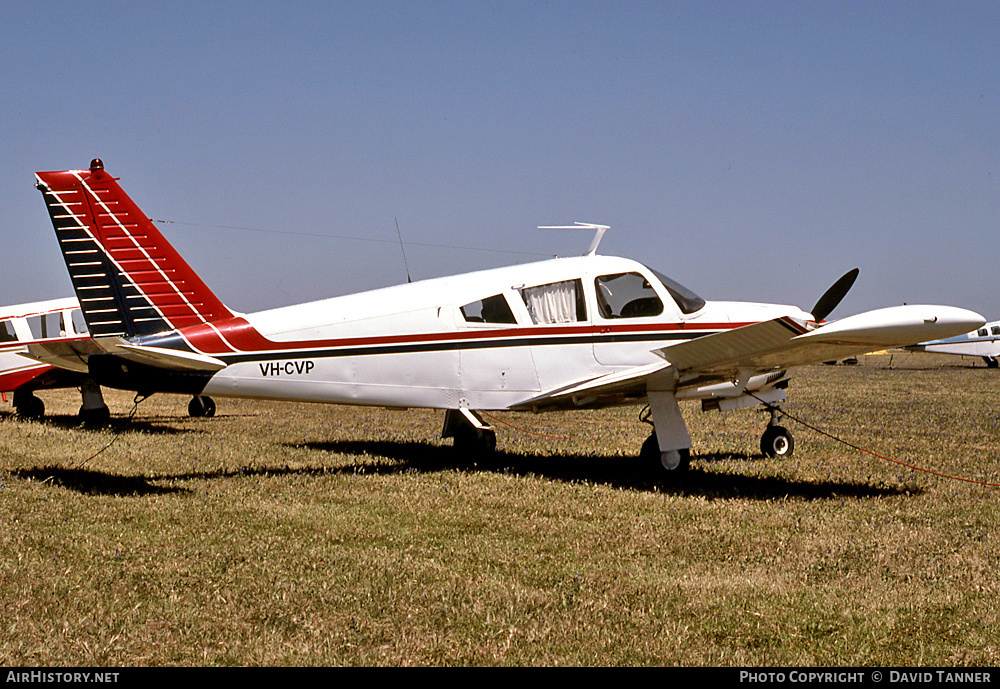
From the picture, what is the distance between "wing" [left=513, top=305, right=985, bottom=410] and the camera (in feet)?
25.1

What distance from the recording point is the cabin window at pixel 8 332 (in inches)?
741

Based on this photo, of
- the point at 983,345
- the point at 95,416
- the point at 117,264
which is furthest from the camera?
the point at 983,345

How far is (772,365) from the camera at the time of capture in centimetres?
944

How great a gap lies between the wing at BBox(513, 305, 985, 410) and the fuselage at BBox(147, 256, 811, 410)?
0.39m

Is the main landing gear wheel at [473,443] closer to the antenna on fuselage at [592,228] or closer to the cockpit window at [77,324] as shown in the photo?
the antenna on fuselage at [592,228]

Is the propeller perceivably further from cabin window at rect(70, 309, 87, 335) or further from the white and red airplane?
cabin window at rect(70, 309, 87, 335)

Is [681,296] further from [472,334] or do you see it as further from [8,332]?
[8,332]

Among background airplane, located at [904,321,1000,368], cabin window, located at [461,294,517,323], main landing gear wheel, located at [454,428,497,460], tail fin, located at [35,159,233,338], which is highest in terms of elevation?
tail fin, located at [35,159,233,338]

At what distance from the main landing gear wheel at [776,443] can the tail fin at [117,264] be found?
7002 millimetres

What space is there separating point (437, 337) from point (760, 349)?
11.4 ft

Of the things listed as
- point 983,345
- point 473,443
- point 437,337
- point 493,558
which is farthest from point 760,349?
point 983,345

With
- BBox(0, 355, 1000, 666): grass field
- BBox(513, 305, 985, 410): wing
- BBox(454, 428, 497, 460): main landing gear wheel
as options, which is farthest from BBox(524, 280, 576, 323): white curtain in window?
BBox(454, 428, 497, 460): main landing gear wheel

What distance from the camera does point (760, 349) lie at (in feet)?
28.1

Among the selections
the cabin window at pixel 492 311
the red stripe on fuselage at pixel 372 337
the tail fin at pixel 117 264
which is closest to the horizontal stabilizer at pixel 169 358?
the red stripe on fuselage at pixel 372 337
